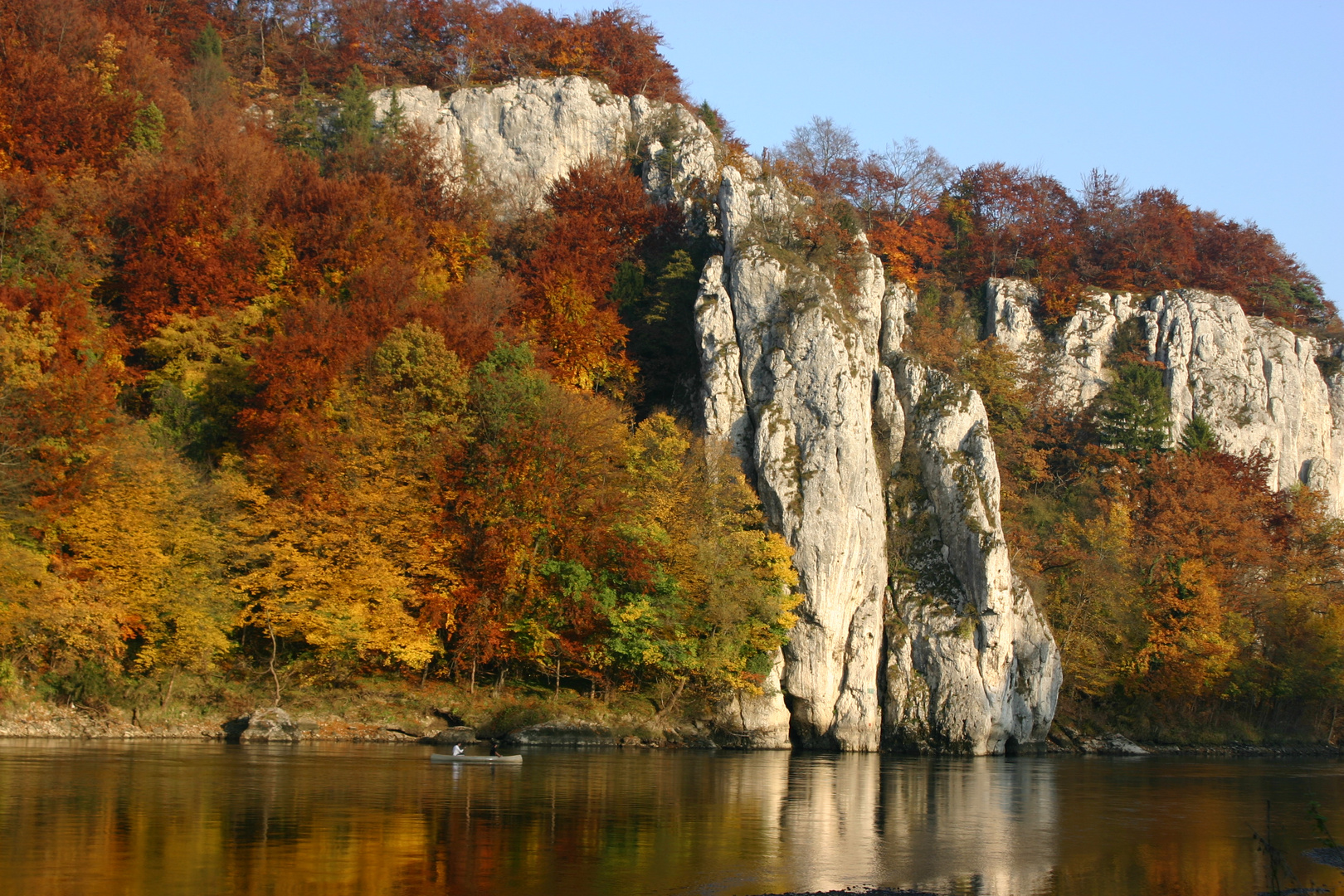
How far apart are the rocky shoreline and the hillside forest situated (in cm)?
77

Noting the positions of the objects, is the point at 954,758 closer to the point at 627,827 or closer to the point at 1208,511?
the point at 1208,511

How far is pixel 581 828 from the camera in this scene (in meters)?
20.2

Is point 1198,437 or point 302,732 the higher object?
point 1198,437

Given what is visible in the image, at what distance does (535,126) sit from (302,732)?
41457 millimetres

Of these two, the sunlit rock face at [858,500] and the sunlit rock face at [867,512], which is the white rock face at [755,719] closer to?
the sunlit rock face at [858,500]

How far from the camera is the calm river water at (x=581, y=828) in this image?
15.7 metres

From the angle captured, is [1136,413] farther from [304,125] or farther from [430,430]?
[304,125]

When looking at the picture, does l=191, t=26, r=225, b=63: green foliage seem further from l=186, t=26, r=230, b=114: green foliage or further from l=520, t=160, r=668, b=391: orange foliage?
l=520, t=160, r=668, b=391: orange foliage

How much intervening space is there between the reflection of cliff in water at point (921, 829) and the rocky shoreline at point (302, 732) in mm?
7831

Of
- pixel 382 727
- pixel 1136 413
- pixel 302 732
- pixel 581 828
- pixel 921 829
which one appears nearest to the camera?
pixel 581 828

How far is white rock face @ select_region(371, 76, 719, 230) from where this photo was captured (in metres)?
66.0

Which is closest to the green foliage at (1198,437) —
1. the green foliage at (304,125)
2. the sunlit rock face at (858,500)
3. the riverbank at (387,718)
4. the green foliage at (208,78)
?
the sunlit rock face at (858,500)

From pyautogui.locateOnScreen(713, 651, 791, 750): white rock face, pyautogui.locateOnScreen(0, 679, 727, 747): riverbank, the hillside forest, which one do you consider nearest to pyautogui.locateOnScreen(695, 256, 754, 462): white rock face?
the hillside forest

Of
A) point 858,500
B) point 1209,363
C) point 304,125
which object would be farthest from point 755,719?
point 304,125
